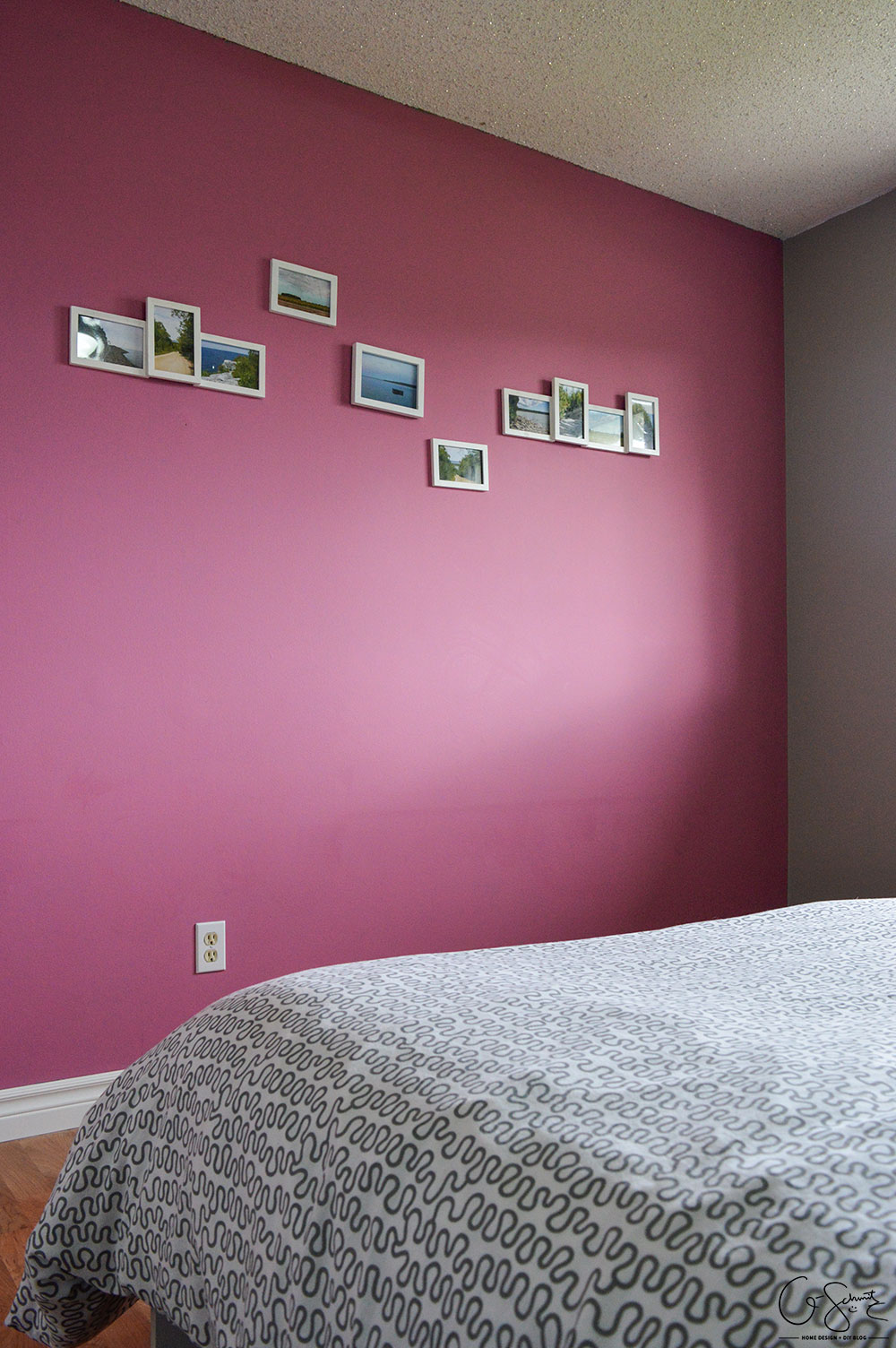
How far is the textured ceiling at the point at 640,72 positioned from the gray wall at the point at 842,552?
Result: 37 centimetres

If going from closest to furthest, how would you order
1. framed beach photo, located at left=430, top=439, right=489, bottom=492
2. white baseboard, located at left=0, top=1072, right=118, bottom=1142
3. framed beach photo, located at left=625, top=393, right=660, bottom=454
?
white baseboard, located at left=0, top=1072, right=118, bottom=1142 → framed beach photo, located at left=430, top=439, right=489, bottom=492 → framed beach photo, located at left=625, top=393, right=660, bottom=454

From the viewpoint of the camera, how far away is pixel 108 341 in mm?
2391

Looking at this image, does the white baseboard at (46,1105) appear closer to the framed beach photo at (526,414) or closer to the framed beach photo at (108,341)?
the framed beach photo at (108,341)

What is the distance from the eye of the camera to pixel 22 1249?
167 cm

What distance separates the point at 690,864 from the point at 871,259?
83.5 inches

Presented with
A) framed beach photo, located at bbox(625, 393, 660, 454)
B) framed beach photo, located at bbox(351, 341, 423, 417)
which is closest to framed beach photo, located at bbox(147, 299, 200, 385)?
framed beach photo, located at bbox(351, 341, 423, 417)

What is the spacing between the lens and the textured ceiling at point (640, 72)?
249 cm

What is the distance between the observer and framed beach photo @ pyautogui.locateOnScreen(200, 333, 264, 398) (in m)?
2.52

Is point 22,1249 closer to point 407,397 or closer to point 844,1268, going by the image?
point 844,1268

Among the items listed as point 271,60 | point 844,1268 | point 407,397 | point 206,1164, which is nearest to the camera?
point 844,1268

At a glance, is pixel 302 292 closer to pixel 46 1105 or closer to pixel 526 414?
pixel 526 414

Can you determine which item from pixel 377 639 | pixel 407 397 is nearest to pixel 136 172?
pixel 407 397

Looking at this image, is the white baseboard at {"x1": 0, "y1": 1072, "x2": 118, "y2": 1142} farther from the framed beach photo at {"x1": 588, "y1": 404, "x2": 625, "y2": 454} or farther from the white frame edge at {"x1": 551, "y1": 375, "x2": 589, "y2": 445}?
the framed beach photo at {"x1": 588, "y1": 404, "x2": 625, "y2": 454}

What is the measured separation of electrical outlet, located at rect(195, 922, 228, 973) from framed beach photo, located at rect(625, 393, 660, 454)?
1.95 meters
